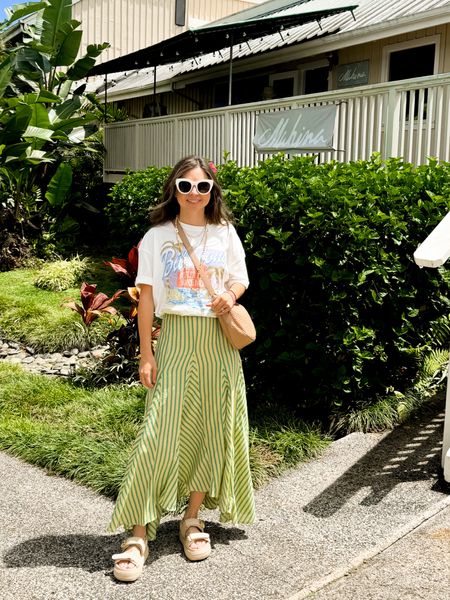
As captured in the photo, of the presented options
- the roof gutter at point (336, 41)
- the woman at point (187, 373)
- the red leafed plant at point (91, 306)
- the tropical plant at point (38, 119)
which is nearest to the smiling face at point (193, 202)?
the woman at point (187, 373)

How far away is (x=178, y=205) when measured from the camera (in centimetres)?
356

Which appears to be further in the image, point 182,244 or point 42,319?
point 42,319

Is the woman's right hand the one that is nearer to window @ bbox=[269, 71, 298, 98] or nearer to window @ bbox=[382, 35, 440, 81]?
window @ bbox=[382, 35, 440, 81]

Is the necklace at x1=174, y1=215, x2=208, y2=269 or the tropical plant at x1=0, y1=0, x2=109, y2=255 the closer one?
the necklace at x1=174, y1=215, x2=208, y2=269

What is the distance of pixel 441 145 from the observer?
7473 millimetres

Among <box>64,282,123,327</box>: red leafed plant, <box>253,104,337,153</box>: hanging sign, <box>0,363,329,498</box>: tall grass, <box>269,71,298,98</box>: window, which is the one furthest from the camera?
<box>269,71,298,98</box>: window

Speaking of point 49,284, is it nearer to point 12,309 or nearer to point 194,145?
A: point 12,309

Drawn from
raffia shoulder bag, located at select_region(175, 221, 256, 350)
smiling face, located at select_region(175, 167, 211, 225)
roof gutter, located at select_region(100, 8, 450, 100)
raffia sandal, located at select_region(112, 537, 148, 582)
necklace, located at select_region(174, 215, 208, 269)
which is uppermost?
roof gutter, located at select_region(100, 8, 450, 100)

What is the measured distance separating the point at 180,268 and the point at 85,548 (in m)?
1.49

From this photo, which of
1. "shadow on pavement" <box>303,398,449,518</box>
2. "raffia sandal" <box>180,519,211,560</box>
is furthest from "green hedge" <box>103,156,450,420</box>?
"raffia sandal" <box>180,519,211,560</box>

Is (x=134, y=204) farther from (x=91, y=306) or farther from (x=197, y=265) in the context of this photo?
(x=197, y=265)

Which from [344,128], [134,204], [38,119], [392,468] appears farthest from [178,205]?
[38,119]

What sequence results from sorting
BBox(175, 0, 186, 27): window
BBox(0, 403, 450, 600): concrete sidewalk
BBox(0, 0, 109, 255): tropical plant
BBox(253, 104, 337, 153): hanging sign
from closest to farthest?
1. BBox(0, 403, 450, 600): concrete sidewalk
2. BBox(253, 104, 337, 153): hanging sign
3. BBox(0, 0, 109, 255): tropical plant
4. BBox(175, 0, 186, 27): window

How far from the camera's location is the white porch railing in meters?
7.50
